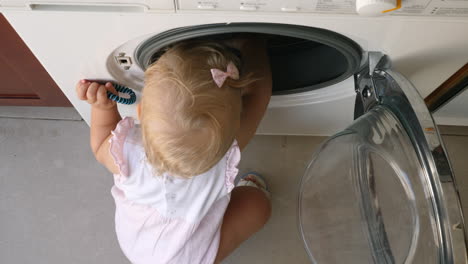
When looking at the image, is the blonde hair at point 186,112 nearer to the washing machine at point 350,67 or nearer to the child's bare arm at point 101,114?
the washing machine at point 350,67

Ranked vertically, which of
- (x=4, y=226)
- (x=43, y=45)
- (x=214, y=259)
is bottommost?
(x=4, y=226)

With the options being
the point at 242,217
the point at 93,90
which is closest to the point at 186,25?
the point at 93,90

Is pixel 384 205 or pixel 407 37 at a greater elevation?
pixel 407 37

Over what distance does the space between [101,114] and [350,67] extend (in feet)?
1.84

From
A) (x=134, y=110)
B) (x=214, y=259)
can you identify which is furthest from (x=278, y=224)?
(x=134, y=110)

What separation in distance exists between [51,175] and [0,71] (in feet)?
1.21

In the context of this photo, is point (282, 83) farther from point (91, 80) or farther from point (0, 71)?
point (0, 71)

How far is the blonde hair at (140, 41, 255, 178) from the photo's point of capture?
0.59m

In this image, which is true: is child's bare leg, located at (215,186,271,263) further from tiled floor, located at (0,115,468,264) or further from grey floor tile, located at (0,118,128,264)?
grey floor tile, located at (0,118,128,264)

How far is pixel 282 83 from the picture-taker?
3.01 ft

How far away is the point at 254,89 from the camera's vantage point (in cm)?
81

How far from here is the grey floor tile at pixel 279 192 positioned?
103 cm

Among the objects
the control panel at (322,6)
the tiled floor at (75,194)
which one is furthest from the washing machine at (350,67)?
the tiled floor at (75,194)

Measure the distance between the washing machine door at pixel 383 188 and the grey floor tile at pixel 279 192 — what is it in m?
0.06
